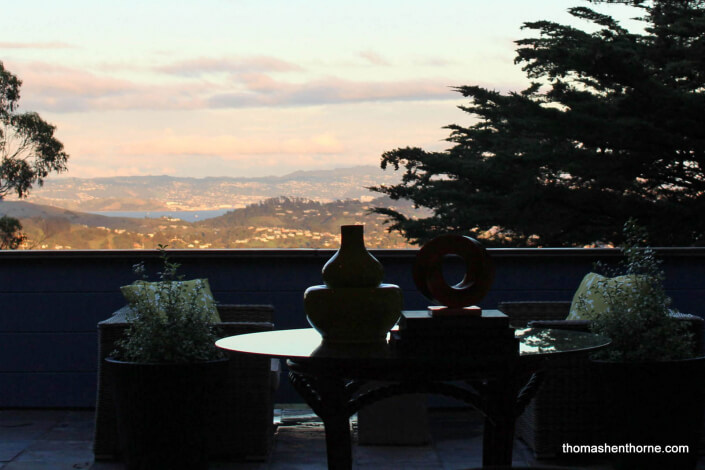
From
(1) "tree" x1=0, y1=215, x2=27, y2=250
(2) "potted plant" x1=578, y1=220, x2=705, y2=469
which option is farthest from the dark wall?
(1) "tree" x1=0, y1=215, x2=27, y2=250

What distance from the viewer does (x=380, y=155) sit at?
76.6 ft

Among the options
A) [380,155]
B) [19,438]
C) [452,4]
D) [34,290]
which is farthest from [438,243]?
[380,155]

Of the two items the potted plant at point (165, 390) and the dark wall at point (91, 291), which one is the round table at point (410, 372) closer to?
the potted plant at point (165, 390)

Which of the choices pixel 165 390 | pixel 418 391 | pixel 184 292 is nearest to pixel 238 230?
pixel 184 292

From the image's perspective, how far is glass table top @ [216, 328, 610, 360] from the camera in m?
1.99

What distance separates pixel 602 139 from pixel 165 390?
54.2ft

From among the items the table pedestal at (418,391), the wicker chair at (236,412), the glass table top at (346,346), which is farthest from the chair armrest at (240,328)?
the table pedestal at (418,391)

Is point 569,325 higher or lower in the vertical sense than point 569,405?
higher

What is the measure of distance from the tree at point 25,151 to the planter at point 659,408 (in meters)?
23.3

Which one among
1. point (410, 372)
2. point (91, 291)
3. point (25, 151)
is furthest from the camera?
point (25, 151)

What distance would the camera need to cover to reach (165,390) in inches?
120

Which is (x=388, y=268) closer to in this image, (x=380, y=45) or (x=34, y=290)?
(x=34, y=290)

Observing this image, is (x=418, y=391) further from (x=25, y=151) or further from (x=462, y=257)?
(x=25, y=151)

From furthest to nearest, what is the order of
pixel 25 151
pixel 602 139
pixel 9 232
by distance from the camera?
pixel 25 151
pixel 9 232
pixel 602 139
